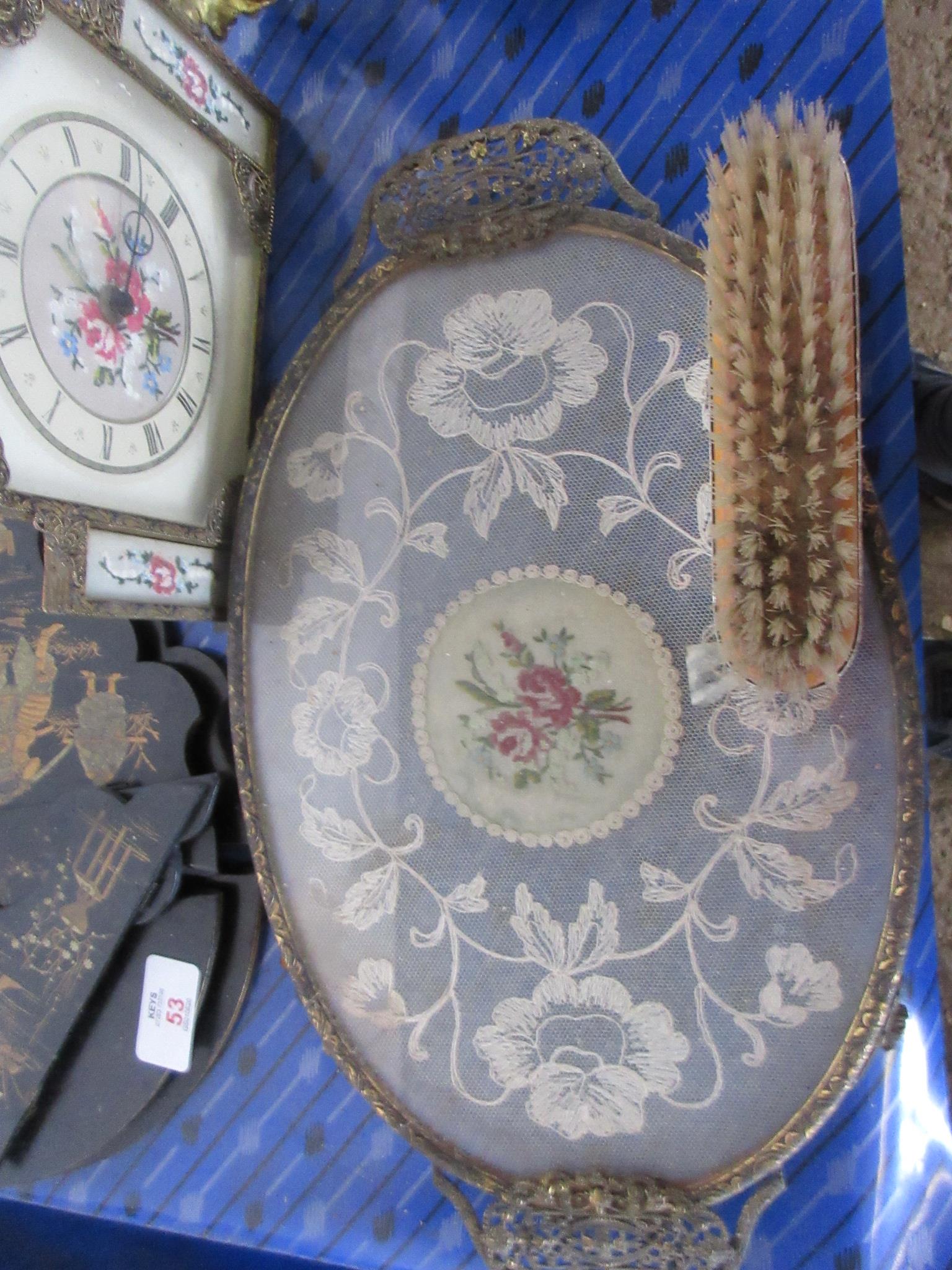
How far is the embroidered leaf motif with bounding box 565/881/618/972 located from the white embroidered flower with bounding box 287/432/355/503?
0.44m

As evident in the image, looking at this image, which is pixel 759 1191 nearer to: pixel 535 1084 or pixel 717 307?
pixel 535 1084

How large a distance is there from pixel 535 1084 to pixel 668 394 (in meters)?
0.61

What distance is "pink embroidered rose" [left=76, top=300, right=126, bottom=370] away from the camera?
26.9 inches


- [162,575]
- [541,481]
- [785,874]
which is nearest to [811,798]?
[785,874]

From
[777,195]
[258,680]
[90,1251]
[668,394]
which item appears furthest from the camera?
[90,1251]

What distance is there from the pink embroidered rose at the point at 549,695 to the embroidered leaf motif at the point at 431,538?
0.45ft

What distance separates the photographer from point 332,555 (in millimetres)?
812

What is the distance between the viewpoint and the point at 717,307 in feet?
1.80

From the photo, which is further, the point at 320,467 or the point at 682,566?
the point at 320,467

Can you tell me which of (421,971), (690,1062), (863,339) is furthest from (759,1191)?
(863,339)

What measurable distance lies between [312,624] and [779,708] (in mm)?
430

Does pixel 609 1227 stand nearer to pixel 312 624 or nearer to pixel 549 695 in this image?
pixel 549 695

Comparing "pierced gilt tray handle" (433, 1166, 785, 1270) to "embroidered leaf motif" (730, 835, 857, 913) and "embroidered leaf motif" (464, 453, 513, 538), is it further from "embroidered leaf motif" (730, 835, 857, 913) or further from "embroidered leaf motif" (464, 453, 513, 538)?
"embroidered leaf motif" (464, 453, 513, 538)

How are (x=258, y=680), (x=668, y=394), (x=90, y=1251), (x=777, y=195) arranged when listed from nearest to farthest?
(x=777, y=195) < (x=668, y=394) < (x=258, y=680) < (x=90, y=1251)
